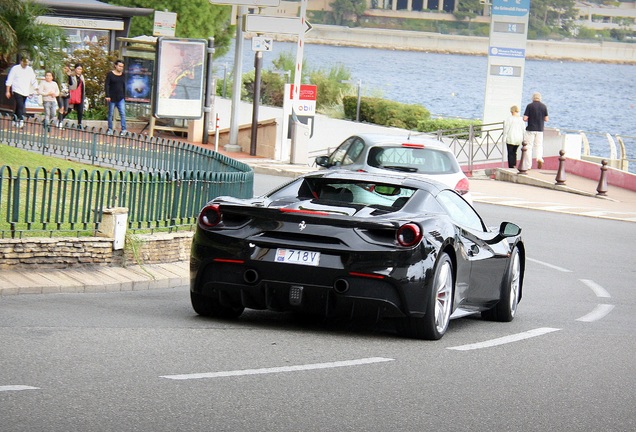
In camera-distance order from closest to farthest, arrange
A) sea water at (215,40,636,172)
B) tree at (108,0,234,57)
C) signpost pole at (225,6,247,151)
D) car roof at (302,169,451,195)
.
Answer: car roof at (302,169,451,195)
signpost pole at (225,6,247,151)
tree at (108,0,234,57)
sea water at (215,40,636,172)

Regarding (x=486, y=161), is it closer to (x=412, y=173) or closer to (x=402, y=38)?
(x=412, y=173)

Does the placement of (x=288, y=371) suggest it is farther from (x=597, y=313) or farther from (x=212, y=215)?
(x=597, y=313)

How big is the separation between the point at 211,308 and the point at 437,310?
186 centimetres

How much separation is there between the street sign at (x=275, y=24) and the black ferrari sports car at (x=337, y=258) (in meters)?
23.6

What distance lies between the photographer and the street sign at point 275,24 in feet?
111

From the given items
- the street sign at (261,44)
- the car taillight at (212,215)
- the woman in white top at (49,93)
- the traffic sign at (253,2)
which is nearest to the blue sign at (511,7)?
the street sign at (261,44)

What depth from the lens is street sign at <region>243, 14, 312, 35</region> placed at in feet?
111

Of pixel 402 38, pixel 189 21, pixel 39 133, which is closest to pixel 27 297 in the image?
pixel 39 133

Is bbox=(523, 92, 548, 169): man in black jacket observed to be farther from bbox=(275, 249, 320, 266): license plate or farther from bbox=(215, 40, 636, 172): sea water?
bbox=(215, 40, 636, 172): sea water

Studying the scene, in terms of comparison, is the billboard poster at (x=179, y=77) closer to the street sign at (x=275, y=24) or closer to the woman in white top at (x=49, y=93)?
the street sign at (x=275, y=24)

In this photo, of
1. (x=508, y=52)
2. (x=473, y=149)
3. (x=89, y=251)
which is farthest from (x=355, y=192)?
(x=508, y=52)

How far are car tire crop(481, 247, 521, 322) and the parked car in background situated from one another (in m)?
5.92

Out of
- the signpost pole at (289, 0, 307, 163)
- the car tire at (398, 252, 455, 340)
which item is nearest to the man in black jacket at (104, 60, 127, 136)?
the signpost pole at (289, 0, 307, 163)

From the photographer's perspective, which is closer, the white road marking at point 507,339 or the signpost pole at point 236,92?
the white road marking at point 507,339
